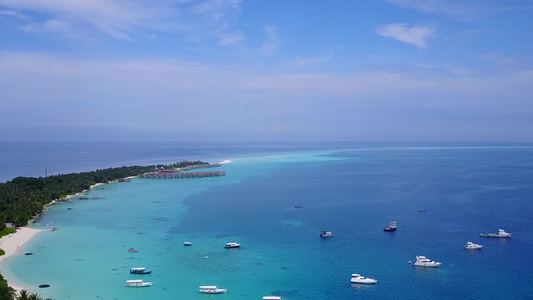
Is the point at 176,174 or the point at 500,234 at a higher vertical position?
the point at 176,174

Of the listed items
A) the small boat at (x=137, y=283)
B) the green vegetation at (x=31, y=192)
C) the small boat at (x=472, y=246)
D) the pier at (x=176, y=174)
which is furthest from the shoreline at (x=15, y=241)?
the pier at (x=176, y=174)

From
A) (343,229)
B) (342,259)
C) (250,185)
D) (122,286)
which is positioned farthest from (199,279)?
(250,185)

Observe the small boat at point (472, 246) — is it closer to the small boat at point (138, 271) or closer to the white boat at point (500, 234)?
the white boat at point (500, 234)

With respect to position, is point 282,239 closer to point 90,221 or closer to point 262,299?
point 262,299

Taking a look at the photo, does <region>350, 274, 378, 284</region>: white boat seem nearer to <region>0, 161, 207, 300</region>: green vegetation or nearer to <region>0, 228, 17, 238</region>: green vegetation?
<region>0, 161, 207, 300</region>: green vegetation

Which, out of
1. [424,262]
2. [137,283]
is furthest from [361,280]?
[137,283]

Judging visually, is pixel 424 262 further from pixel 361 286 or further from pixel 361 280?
pixel 361 286

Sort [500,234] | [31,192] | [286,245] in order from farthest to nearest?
[31,192], [500,234], [286,245]
